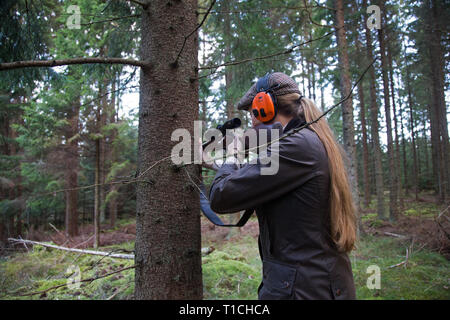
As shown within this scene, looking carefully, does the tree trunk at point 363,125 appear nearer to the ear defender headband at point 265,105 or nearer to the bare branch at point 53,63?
the ear defender headband at point 265,105

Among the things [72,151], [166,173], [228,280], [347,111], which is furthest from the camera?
[72,151]

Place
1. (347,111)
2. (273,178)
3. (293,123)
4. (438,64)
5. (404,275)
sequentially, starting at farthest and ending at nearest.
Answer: (438,64)
(347,111)
(404,275)
(293,123)
(273,178)

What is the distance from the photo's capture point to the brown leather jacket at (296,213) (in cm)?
144

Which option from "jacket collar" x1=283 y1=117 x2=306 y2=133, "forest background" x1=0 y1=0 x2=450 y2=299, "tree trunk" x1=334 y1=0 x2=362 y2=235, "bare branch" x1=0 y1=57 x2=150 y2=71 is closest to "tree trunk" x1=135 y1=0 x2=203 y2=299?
"forest background" x1=0 y1=0 x2=450 y2=299

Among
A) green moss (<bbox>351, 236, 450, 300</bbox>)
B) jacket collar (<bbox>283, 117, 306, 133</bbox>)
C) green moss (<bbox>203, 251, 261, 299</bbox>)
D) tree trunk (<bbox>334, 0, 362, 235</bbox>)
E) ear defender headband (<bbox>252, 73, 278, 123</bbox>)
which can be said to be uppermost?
tree trunk (<bbox>334, 0, 362, 235</bbox>)

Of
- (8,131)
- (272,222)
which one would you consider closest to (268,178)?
(272,222)

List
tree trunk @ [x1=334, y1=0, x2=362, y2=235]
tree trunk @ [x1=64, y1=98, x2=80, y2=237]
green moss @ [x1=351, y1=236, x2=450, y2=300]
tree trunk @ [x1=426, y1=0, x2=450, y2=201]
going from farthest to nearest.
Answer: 1. tree trunk @ [x1=426, y1=0, x2=450, y2=201]
2. tree trunk @ [x1=64, y1=98, x2=80, y2=237]
3. tree trunk @ [x1=334, y1=0, x2=362, y2=235]
4. green moss @ [x1=351, y1=236, x2=450, y2=300]

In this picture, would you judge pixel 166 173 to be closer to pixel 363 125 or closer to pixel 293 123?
pixel 293 123

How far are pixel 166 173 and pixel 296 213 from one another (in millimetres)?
938

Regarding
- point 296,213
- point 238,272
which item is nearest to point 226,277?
point 238,272

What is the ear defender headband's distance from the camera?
5.74ft

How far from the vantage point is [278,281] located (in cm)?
147

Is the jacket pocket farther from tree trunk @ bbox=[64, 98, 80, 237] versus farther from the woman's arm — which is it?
tree trunk @ bbox=[64, 98, 80, 237]
